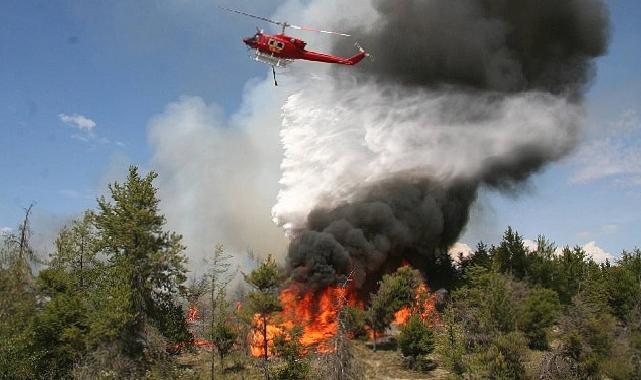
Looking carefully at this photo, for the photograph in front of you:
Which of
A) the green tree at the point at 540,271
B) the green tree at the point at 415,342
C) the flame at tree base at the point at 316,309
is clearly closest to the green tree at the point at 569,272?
the green tree at the point at 540,271

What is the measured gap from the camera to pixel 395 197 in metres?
71.9

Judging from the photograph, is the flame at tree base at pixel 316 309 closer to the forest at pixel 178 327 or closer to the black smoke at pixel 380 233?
the black smoke at pixel 380 233

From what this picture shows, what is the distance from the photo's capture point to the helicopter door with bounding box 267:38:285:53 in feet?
122

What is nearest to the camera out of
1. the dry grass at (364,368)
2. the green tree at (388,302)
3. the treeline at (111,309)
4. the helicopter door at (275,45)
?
the treeline at (111,309)

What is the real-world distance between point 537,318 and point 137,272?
3680cm

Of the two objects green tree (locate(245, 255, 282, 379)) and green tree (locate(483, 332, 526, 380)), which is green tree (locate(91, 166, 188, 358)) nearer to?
green tree (locate(245, 255, 282, 379))

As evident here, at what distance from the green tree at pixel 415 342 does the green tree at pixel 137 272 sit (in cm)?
2031

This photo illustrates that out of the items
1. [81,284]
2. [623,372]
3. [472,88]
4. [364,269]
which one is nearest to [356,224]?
[364,269]

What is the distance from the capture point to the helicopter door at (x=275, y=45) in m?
37.1

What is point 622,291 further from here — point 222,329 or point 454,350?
point 222,329

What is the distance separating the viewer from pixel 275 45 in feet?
122

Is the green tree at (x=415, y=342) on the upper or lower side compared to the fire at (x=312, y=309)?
lower

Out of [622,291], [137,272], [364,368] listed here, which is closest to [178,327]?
[137,272]

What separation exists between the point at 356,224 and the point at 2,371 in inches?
1816
